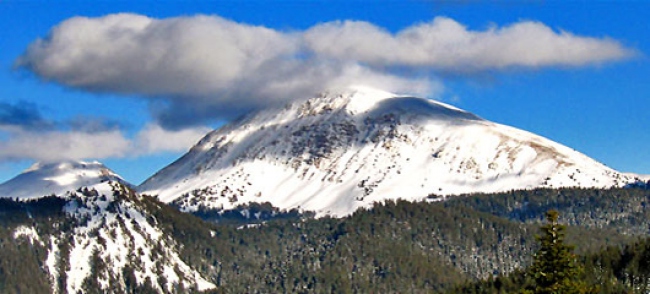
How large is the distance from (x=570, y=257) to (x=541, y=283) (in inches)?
160

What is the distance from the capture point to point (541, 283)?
104875mm

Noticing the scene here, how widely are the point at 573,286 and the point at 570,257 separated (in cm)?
258

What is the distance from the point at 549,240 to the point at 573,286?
4.57 meters

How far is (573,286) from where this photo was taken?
10262 cm

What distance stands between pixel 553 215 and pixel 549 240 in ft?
7.88

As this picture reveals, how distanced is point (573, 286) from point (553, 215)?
6.44 metres

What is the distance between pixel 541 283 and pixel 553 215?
642cm

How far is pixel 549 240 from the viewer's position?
4099 inches

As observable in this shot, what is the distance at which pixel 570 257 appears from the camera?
10250cm

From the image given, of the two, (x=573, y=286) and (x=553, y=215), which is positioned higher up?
(x=553, y=215)

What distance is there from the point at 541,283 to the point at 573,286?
10.8ft

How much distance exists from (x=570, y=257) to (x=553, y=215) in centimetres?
396
